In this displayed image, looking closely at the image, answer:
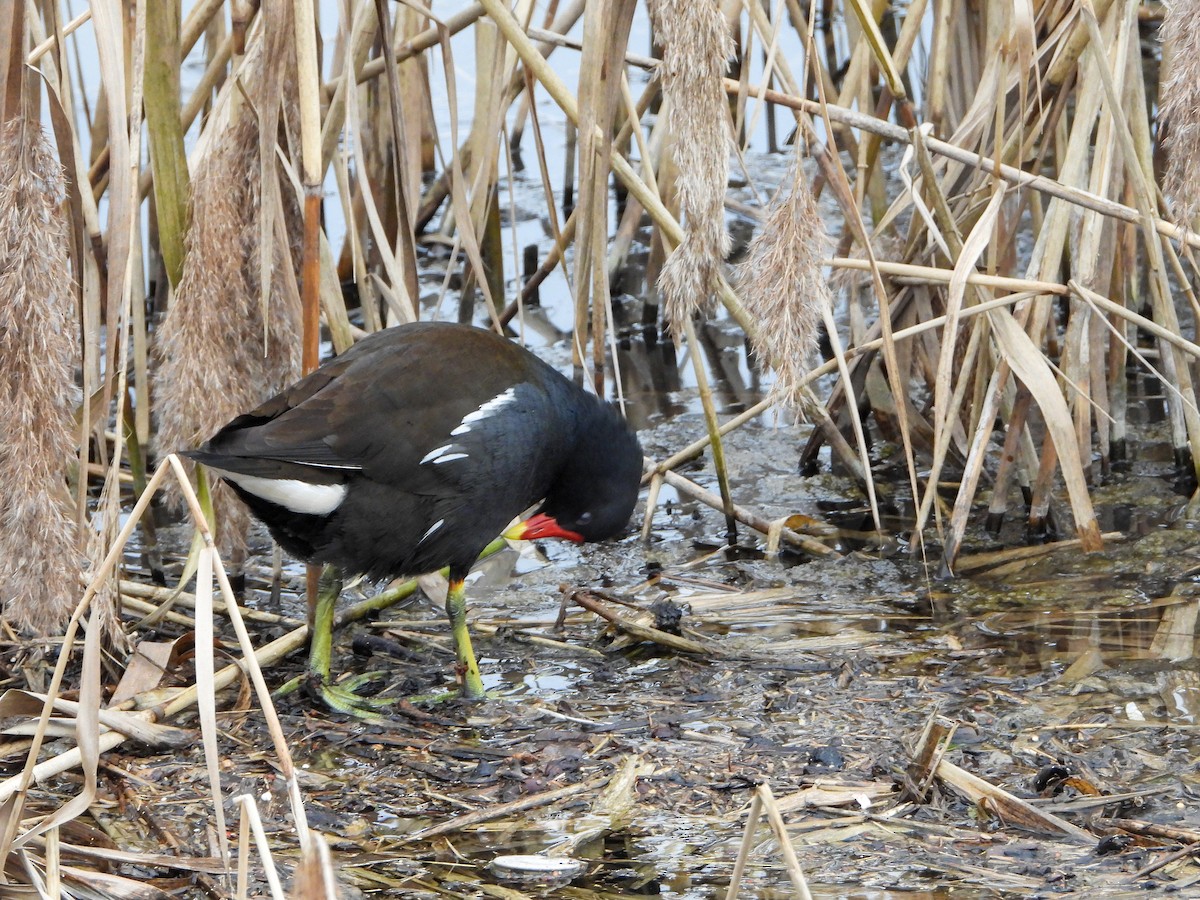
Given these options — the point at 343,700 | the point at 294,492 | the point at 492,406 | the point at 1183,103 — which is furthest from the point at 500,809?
the point at 1183,103

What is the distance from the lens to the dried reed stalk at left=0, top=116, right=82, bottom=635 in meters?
1.95

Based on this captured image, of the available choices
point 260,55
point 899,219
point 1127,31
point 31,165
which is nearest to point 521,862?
point 31,165

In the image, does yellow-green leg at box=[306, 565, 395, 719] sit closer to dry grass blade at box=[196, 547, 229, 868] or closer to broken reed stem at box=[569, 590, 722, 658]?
broken reed stem at box=[569, 590, 722, 658]

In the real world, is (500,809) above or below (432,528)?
below

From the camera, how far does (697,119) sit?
2271 mm

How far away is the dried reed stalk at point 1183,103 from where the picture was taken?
7.54 ft

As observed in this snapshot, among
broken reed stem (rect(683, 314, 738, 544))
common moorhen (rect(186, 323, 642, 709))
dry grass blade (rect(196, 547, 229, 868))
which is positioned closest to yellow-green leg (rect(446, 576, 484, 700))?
common moorhen (rect(186, 323, 642, 709))

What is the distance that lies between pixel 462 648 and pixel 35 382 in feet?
3.38

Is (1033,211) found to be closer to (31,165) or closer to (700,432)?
(700,432)

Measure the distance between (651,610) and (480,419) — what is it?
1.95 feet

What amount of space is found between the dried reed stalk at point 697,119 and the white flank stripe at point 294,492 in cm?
76

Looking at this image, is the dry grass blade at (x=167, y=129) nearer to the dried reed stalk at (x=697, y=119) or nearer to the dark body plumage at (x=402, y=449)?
the dark body plumage at (x=402, y=449)

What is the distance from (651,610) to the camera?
9.55 feet

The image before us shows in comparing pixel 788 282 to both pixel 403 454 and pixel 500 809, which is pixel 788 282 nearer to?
pixel 403 454
